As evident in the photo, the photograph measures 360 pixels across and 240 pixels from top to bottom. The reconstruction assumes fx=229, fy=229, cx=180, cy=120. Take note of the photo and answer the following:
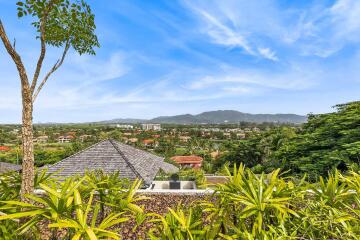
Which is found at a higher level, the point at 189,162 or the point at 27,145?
the point at 27,145

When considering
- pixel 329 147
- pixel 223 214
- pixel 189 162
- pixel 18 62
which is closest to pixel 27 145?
pixel 18 62

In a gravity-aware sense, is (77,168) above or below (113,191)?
below

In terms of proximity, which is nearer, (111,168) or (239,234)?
(239,234)

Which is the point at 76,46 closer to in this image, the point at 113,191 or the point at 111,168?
the point at 113,191

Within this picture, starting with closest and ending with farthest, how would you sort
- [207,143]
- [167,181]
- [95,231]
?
[95,231] < [167,181] < [207,143]

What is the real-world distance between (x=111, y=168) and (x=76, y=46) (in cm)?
838

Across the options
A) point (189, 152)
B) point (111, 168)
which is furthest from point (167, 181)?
point (189, 152)

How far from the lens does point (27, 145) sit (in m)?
3.75

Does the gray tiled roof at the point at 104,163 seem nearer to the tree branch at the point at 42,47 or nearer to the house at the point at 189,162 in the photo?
the tree branch at the point at 42,47

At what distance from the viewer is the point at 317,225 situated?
295 cm

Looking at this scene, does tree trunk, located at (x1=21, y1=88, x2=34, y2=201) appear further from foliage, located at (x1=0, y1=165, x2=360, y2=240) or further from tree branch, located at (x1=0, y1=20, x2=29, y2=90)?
foliage, located at (x1=0, y1=165, x2=360, y2=240)

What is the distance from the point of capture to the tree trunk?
11.8 ft

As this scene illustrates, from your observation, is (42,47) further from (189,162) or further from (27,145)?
(189,162)

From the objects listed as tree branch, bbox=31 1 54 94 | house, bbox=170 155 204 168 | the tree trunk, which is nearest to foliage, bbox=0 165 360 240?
Result: the tree trunk
